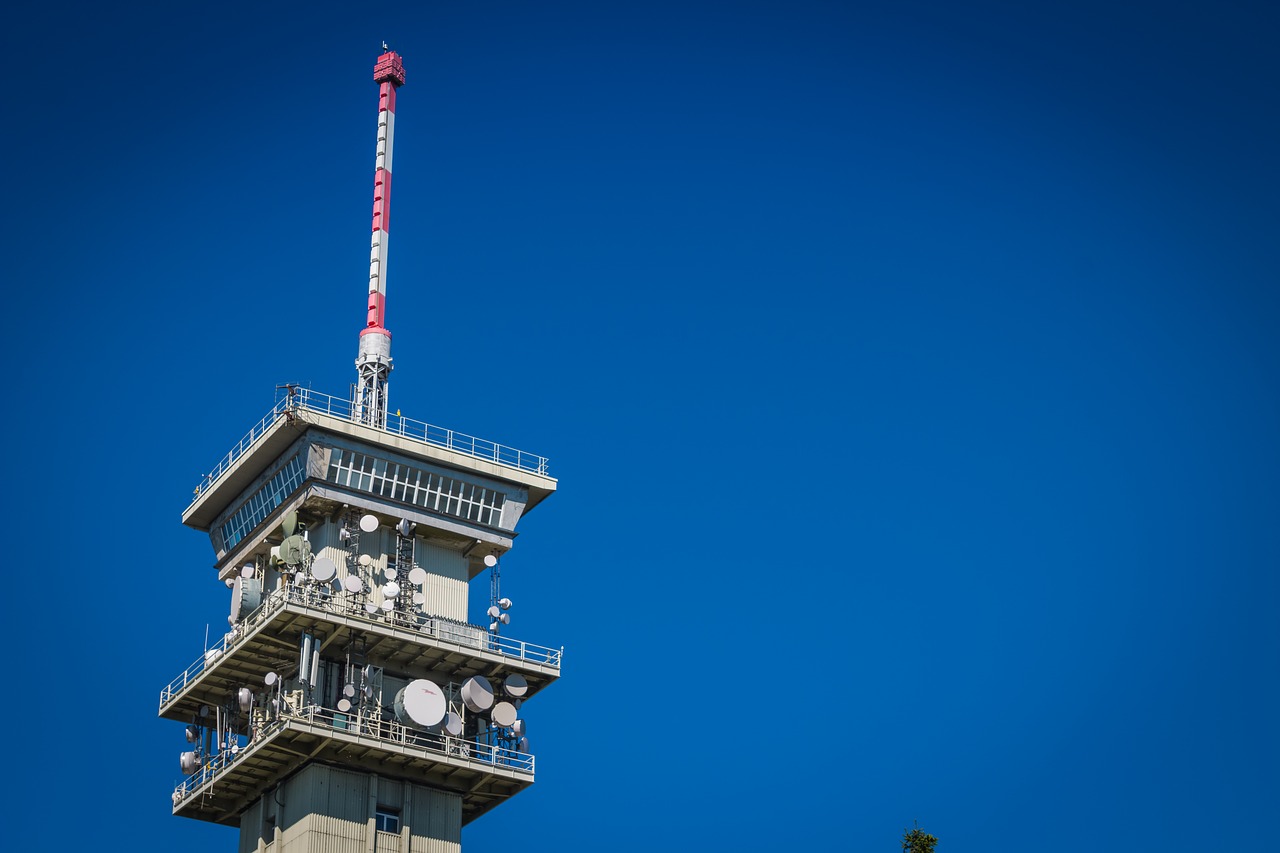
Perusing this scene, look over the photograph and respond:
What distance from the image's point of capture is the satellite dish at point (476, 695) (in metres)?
105

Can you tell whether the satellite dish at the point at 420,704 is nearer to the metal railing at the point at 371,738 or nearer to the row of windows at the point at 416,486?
the metal railing at the point at 371,738

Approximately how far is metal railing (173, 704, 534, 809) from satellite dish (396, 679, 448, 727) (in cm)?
80

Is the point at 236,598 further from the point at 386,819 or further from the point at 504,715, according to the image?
the point at 504,715

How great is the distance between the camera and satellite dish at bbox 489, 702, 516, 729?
106 metres

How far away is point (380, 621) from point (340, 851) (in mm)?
11669

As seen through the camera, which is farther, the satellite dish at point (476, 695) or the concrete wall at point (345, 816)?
the satellite dish at point (476, 695)

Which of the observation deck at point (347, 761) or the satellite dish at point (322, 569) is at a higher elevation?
the satellite dish at point (322, 569)

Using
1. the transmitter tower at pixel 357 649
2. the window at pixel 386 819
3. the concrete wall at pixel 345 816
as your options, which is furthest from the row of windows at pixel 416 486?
the window at pixel 386 819

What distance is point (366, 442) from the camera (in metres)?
109

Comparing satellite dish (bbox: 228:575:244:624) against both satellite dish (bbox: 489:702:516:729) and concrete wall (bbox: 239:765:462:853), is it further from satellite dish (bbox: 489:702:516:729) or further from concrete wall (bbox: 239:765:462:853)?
satellite dish (bbox: 489:702:516:729)

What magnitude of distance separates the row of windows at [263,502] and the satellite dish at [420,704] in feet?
43.1

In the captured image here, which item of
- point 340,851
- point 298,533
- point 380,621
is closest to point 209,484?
point 298,533

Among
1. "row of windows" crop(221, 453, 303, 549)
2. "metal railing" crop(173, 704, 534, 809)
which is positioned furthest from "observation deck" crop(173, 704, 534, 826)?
"row of windows" crop(221, 453, 303, 549)

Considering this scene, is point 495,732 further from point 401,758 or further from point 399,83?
point 399,83
